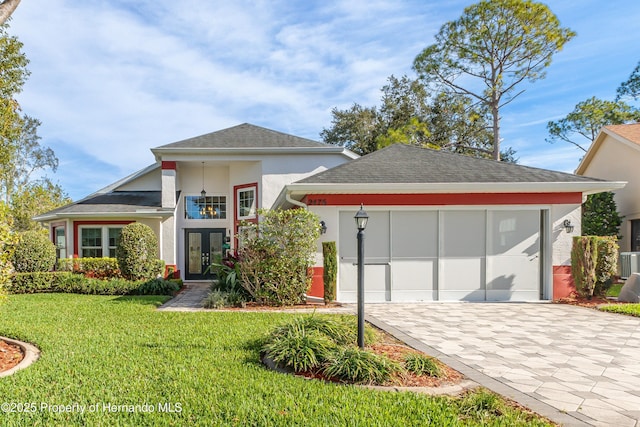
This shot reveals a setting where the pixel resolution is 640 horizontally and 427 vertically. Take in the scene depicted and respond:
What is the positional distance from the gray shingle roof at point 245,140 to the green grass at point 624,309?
10.0 m

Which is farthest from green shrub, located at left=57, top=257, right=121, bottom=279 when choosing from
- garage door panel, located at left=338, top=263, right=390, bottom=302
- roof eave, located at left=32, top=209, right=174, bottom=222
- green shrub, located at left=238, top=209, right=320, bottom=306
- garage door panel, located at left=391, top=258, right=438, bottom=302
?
garage door panel, located at left=391, top=258, right=438, bottom=302

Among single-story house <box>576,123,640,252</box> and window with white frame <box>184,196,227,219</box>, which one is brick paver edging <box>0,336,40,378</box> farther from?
single-story house <box>576,123,640,252</box>

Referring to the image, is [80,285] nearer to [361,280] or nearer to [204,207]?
[204,207]

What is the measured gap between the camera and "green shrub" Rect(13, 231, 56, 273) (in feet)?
40.6

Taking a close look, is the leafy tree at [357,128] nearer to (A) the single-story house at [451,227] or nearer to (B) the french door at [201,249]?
(B) the french door at [201,249]

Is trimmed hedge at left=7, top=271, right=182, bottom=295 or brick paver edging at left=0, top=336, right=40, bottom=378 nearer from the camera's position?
brick paver edging at left=0, top=336, right=40, bottom=378

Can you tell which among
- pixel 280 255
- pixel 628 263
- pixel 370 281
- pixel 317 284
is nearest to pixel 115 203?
pixel 280 255

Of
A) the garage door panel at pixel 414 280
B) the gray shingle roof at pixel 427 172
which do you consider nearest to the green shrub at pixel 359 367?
the garage door panel at pixel 414 280

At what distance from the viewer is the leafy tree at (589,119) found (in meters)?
24.0

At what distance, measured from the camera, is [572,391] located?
3832 millimetres

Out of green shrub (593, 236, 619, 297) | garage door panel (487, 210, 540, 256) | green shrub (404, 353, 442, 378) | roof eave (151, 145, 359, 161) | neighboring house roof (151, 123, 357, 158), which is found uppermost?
neighboring house roof (151, 123, 357, 158)

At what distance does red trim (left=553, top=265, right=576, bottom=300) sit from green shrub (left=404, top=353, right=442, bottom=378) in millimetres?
7105

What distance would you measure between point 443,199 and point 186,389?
7.78 m

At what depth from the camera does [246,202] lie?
15.4m
